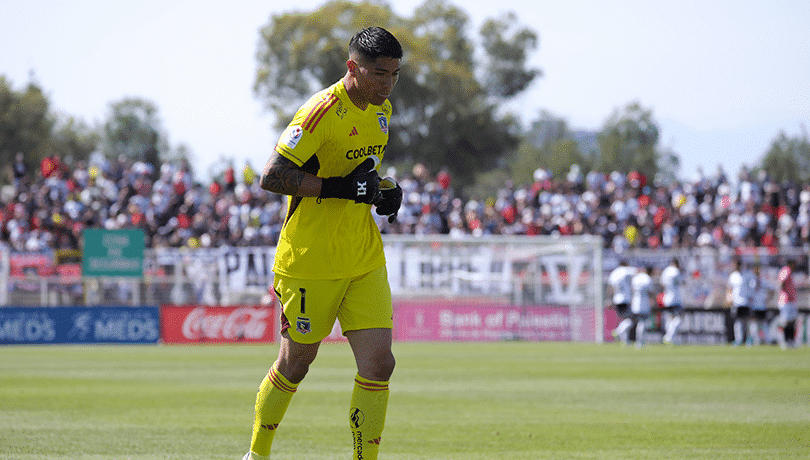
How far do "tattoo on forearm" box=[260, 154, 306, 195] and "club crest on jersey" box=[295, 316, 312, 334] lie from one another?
2.31ft

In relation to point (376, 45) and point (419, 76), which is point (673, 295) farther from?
point (419, 76)

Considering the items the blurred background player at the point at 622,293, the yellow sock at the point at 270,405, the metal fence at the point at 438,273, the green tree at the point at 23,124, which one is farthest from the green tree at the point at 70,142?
the yellow sock at the point at 270,405

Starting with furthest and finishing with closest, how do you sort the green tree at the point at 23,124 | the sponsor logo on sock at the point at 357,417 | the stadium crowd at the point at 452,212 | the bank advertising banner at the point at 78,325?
the green tree at the point at 23,124
the stadium crowd at the point at 452,212
the bank advertising banner at the point at 78,325
the sponsor logo on sock at the point at 357,417

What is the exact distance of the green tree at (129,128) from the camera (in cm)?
10069

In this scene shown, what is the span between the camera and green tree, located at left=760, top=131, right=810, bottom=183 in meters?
82.5

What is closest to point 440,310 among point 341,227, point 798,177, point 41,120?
point 341,227

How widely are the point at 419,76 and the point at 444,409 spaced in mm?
46142

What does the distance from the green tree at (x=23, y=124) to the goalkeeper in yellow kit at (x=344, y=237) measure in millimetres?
61709

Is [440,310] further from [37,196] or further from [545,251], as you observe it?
[37,196]

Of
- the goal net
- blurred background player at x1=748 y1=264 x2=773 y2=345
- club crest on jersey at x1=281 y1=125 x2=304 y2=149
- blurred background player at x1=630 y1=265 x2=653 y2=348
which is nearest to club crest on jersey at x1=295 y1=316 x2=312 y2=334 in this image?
club crest on jersey at x1=281 y1=125 x2=304 y2=149

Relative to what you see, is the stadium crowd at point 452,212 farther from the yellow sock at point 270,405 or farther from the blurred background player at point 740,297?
the yellow sock at point 270,405

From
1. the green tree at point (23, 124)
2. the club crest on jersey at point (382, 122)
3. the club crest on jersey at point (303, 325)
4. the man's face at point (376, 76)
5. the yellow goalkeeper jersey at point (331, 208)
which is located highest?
the green tree at point (23, 124)

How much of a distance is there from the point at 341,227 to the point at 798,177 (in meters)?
82.3

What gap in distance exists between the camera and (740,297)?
27.1m
